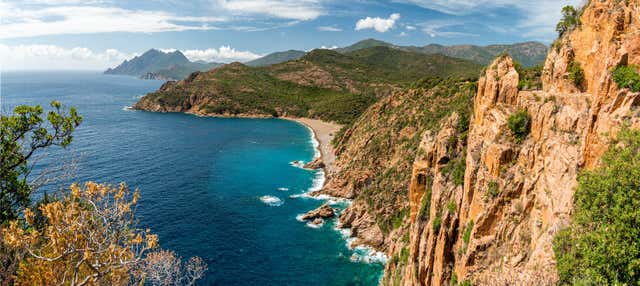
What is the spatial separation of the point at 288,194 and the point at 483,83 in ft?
204

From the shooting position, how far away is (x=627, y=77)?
21.8 meters

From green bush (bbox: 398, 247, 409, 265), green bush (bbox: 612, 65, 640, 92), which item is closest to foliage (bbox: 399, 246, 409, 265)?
green bush (bbox: 398, 247, 409, 265)

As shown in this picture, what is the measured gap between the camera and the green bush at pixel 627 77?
21.2 metres

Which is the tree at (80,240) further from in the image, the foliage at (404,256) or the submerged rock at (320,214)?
the submerged rock at (320,214)

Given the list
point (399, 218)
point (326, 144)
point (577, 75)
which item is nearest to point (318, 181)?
point (399, 218)

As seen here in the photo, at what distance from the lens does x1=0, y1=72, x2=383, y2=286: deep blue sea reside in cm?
5781

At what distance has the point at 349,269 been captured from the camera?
58.4 m

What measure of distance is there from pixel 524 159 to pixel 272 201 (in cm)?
6517

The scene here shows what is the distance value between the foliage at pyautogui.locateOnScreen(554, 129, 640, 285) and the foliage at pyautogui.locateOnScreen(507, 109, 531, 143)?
9.50 m

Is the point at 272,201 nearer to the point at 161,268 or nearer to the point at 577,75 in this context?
the point at 161,268

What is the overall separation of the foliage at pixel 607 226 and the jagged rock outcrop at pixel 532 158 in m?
1.36

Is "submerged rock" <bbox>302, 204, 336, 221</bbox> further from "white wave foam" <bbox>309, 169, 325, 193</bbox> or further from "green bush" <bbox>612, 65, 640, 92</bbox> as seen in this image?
"green bush" <bbox>612, 65, 640, 92</bbox>

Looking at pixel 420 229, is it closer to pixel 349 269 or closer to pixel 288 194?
pixel 349 269

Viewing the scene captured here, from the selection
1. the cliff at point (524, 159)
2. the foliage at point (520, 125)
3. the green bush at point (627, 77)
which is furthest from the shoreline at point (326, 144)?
the green bush at point (627, 77)
